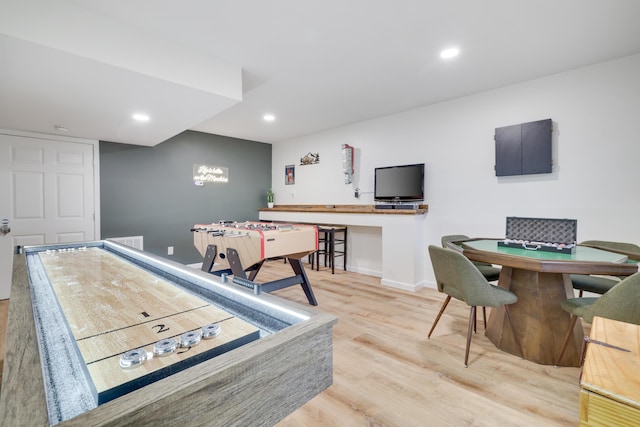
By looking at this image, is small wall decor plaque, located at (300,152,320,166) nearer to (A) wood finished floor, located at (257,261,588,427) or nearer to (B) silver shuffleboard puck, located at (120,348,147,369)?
(A) wood finished floor, located at (257,261,588,427)

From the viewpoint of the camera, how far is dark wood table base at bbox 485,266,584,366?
207 centimetres

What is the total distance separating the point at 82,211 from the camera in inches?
159

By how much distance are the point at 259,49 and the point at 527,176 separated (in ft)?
9.96

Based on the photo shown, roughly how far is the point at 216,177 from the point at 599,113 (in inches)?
209

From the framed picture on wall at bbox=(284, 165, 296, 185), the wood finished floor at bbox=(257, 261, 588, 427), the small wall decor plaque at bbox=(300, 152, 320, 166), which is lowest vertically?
the wood finished floor at bbox=(257, 261, 588, 427)

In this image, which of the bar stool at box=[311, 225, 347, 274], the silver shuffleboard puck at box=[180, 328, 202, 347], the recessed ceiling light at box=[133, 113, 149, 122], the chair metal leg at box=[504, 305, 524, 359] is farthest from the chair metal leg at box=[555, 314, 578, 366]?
the recessed ceiling light at box=[133, 113, 149, 122]

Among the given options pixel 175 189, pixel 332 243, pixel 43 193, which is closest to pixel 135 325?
pixel 332 243

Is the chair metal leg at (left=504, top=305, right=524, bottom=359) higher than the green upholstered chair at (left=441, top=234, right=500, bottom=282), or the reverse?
the green upholstered chair at (left=441, top=234, right=500, bottom=282)

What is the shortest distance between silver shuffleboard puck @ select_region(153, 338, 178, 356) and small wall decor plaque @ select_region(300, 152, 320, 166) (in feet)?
16.0

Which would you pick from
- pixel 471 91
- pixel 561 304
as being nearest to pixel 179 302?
pixel 561 304

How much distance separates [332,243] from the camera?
4723mm

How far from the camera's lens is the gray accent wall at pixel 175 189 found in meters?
4.34

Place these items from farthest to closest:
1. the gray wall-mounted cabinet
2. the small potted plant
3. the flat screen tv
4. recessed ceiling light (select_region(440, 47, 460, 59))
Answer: the small potted plant
the flat screen tv
the gray wall-mounted cabinet
recessed ceiling light (select_region(440, 47, 460, 59))

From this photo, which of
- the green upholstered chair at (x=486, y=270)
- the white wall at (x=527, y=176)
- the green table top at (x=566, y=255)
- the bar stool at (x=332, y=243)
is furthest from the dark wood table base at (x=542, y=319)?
the bar stool at (x=332, y=243)
